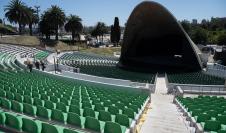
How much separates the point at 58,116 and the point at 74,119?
74 cm

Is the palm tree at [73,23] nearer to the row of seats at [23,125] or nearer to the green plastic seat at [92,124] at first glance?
the green plastic seat at [92,124]

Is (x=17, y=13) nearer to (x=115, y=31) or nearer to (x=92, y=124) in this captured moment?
(x=115, y=31)

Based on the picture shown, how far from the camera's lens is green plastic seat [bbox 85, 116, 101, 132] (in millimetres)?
8953

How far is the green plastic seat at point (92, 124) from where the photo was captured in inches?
352

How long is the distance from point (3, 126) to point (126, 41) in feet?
150

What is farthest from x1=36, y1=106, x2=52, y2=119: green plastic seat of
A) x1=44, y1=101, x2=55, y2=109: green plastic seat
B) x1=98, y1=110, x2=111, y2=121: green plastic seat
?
x1=98, y1=110, x2=111, y2=121: green plastic seat

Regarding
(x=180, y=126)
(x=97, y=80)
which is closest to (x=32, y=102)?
(x=180, y=126)

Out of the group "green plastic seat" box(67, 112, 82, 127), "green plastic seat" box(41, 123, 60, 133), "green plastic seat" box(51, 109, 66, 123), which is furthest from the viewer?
"green plastic seat" box(51, 109, 66, 123)

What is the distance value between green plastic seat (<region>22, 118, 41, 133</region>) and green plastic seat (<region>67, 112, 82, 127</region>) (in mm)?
1586

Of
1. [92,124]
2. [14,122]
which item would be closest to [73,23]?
[92,124]

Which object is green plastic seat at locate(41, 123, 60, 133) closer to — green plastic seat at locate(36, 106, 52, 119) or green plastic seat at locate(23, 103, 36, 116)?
green plastic seat at locate(36, 106, 52, 119)

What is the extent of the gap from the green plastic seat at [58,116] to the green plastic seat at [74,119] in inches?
12.0

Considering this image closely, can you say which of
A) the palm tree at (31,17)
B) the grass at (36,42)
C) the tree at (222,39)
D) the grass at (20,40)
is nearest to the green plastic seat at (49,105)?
the grass at (36,42)

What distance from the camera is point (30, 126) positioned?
788cm
